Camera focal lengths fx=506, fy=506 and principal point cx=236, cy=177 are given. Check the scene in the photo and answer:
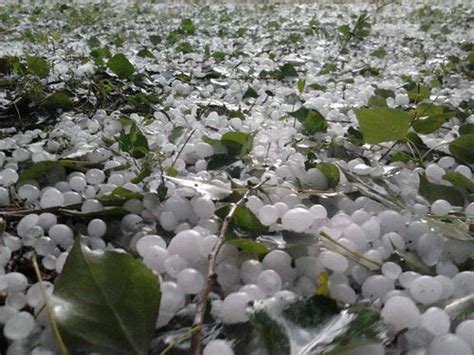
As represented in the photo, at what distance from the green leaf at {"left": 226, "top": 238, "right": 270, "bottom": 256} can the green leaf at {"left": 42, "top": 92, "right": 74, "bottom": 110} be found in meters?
0.77

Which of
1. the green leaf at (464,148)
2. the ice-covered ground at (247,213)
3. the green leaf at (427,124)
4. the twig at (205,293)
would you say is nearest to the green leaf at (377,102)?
the ice-covered ground at (247,213)

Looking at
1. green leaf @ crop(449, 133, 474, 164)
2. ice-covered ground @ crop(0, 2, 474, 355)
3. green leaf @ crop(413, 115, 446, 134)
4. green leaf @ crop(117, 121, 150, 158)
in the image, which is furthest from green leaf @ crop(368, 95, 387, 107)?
green leaf @ crop(117, 121, 150, 158)

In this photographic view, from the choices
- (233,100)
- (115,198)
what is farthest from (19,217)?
(233,100)

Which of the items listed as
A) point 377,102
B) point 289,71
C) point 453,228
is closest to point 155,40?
point 289,71

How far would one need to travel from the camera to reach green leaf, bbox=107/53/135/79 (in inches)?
49.9

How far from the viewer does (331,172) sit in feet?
2.20

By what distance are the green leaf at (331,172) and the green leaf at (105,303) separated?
37 cm

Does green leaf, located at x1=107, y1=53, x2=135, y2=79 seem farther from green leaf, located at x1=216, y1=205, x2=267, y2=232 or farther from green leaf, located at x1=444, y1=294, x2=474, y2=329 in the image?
green leaf, located at x1=444, y1=294, x2=474, y2=329

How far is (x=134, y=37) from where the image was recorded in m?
2.87

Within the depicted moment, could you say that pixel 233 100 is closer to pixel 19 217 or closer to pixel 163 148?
pixel 163 148

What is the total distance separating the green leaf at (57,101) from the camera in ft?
3.57

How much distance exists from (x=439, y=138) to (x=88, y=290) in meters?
0.75

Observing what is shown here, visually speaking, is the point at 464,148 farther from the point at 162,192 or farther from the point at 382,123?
the point at 162,192

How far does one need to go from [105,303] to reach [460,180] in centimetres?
47
